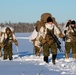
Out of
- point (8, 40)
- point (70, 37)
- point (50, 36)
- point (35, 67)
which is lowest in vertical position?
point (35, 67)

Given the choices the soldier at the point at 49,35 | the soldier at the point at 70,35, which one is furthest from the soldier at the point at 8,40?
the soldier at the point at 49,35

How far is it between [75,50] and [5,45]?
2.81m

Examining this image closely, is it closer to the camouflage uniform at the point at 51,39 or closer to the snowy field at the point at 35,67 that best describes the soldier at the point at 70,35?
the snowy field at the point at 35,67

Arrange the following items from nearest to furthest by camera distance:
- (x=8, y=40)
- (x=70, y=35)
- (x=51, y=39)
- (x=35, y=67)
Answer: (x=35, y=67), (x=51, y=39), (x=70, y=35), (x=8, y=40)

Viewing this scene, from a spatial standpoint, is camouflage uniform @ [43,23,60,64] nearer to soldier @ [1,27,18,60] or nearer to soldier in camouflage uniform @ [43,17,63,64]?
soldier in camouflage uniform @ [43,17,63,64]

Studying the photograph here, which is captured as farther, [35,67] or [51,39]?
[51,39]

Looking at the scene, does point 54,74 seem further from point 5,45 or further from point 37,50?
point 37,50

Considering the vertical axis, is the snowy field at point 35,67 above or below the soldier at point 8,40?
below

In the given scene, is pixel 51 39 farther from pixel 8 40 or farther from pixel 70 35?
pixel 8 40

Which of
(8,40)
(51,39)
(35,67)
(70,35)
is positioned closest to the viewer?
(35,67)

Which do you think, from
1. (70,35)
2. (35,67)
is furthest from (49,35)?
(35,67)

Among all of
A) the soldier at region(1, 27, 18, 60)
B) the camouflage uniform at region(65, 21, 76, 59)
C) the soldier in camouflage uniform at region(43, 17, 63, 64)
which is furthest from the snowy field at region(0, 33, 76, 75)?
the soldier at region(1, 27, 18, 60)

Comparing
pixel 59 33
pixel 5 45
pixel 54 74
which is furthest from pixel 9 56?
pixel 54 74

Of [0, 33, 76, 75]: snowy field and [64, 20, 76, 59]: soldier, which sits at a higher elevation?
[64, 20, 76, 59]: soldier
